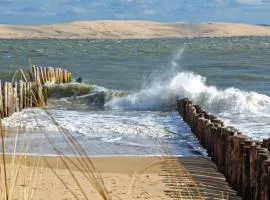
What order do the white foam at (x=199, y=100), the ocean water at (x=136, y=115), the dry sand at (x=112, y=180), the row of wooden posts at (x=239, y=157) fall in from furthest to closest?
the white foam at (x=199, y=100) < the ocean water at (x=136, y=115) < the dry sand at (x=112, y=180) < the row of wooden posts at (x=239, y=157)

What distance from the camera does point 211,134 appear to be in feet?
37.9

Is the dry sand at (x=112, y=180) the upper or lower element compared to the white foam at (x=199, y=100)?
Answer: upper

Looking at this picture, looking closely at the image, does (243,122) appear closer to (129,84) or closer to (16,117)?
(16,117)

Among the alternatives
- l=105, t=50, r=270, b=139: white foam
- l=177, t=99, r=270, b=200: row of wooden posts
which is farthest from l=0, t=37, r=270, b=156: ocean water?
l=177, t=99, r=270, b=200: row of wooden posts

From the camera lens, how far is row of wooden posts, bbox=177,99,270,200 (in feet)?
24.3

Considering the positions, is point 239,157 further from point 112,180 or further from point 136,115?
point 136,115

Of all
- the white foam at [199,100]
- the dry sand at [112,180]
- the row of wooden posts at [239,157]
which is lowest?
the white foam at [199,100]

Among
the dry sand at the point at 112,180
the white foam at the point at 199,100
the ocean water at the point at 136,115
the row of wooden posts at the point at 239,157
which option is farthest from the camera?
the white foam at the point at 199,100

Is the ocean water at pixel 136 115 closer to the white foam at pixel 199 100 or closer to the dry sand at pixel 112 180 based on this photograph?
the white foam at pixel 199 100

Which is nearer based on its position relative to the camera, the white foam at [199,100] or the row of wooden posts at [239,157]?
the row of wooden posts at [239,157]

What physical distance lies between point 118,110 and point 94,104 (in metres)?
2.45

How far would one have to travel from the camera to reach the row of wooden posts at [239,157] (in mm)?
7395

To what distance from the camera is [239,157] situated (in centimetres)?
882

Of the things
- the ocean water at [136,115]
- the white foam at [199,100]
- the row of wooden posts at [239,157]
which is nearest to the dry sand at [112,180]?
the ocean water at [136,115]
